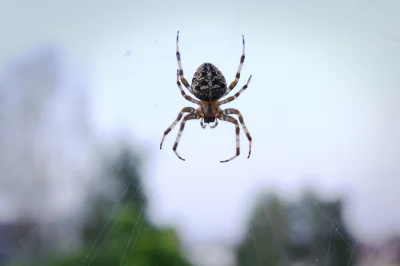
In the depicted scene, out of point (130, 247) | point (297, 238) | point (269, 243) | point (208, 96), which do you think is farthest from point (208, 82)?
point (297, 238)

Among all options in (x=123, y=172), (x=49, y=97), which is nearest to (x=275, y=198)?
(x=123, y=172)

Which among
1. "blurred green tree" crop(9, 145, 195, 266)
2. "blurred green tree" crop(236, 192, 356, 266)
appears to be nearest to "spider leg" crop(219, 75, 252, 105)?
"blurred green tree" crop(9, 145, 195, 266)

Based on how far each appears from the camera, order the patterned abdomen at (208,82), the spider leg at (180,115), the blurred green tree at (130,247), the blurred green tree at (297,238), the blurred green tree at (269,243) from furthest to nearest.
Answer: the blurred green tree at (297,238) < the blurred green tree at (269,243) < the blurred green tree at (130,247) < the spider leg at (180,115) < the patterned abdomen at (208,82)

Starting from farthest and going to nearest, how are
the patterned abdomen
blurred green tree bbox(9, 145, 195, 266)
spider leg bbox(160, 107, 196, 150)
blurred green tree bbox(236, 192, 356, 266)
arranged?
blurred green tree bbox(236, 192, 356, 266) < blurred green tree bbox(9, 145, 195, 266) < spider leg bbox(160, 107, 196, 150) < the patterned abdomen

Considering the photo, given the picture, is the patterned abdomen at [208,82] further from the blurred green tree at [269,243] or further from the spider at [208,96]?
the blurred green tree at [269,243]

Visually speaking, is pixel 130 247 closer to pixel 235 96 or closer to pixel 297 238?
pixel 235 96

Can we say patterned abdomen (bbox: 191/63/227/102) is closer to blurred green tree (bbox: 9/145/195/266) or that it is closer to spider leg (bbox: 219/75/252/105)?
spider leg (bbox: 219/75/252/105)

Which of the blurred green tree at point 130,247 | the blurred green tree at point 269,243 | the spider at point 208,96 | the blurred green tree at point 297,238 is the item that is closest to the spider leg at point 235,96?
the spider at point 208,96

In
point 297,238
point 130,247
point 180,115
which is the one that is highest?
point 180,115
